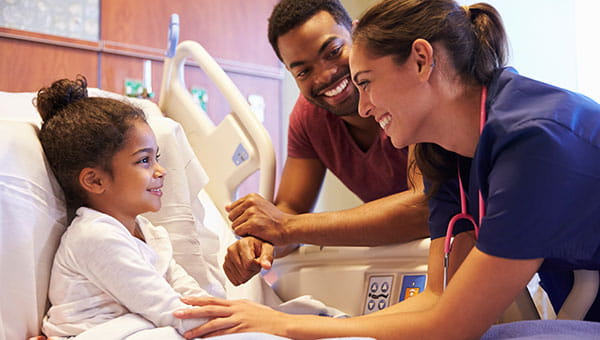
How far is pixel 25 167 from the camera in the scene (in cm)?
137

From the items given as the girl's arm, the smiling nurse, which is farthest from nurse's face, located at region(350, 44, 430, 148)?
the girl's arm

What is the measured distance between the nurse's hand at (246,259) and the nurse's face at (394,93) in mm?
632

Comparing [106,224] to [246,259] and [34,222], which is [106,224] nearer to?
[34,222]

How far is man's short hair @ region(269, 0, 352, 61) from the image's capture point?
2.07 m

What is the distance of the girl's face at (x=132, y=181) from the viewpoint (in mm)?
1457

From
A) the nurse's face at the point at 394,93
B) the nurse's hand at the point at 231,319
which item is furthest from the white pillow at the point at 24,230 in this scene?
the nurse's face at the point at 394,93

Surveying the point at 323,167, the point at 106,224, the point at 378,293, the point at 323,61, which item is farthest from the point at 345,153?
the point at 106,224

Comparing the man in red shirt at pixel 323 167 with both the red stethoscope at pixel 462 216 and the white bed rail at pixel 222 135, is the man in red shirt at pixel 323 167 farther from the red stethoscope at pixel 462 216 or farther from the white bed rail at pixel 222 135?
the red stethoscope at pixel 462 216

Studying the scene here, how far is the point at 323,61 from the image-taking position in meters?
2.08

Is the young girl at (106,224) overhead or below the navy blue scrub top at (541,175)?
below

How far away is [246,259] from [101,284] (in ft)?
1.75

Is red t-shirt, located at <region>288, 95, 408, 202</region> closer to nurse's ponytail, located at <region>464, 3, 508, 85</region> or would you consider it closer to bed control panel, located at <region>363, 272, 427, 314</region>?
bed control panel, located at <region>363, 272, 427, 314</region>

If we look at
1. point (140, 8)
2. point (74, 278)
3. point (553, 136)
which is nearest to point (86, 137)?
point (74, 278)

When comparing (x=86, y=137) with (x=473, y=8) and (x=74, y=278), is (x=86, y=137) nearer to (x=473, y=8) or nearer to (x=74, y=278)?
(x=74, y=278)
